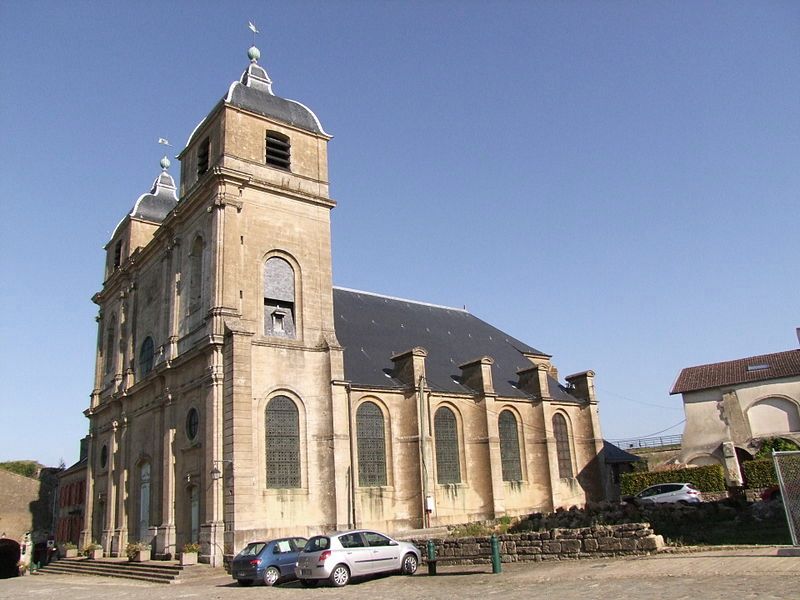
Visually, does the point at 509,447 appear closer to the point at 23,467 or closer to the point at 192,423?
the point at 192,423

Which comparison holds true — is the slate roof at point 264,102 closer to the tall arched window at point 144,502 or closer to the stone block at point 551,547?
the tall arched window at point 144,502

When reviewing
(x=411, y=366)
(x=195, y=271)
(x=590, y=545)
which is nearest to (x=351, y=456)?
(x=411, y=366)

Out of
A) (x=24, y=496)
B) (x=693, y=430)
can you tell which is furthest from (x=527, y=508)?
(x=24, y=496)

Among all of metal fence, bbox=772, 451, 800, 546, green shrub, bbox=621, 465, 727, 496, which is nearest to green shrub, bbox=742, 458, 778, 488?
green shrub, bbox=621, 465, 727, 496

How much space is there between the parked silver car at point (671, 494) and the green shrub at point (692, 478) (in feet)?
11.7

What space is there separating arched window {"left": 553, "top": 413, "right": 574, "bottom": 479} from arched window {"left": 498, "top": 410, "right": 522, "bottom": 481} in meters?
2.60

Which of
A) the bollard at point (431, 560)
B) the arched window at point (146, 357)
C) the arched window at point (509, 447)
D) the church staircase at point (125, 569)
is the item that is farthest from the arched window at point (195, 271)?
the arched window at point (509, 447)

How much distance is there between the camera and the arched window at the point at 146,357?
29.3m

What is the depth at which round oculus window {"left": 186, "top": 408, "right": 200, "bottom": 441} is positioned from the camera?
2394cm

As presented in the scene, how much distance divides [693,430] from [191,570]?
27.0 meters

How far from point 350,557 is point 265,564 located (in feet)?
9.57

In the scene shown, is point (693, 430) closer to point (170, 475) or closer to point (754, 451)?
point (754, 451)

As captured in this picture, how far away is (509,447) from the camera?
2972 cm

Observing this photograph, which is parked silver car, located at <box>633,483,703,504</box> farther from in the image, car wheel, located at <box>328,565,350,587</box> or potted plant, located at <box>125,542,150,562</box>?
potted plant, located at <box>125,542,150,562</box>
